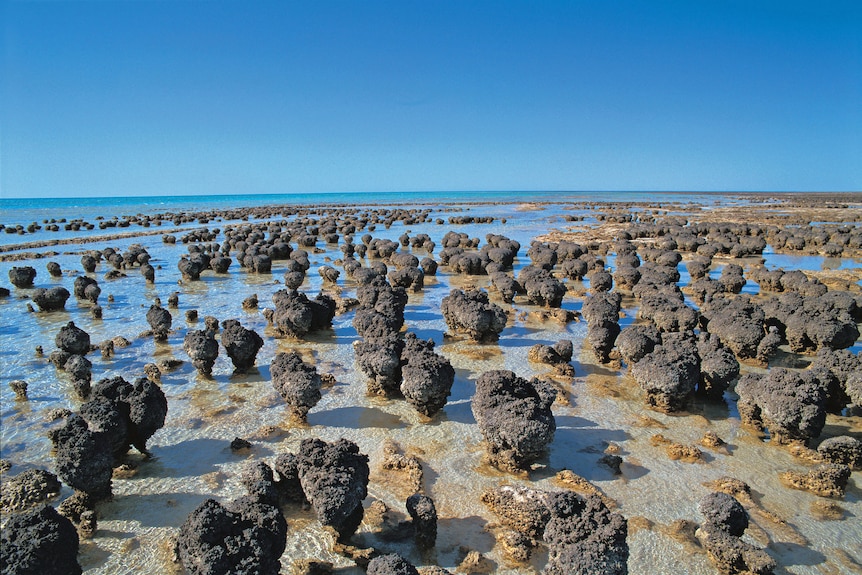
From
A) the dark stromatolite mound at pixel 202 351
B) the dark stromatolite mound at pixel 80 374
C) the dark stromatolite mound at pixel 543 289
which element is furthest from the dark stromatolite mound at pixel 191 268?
the dark stromatolite mound at pixel 543 289

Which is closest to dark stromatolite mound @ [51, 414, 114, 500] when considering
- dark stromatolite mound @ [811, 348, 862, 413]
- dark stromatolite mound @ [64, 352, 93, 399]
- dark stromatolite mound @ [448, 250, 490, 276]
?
dark stromatolite mound @ [64, 352, 93, 399]

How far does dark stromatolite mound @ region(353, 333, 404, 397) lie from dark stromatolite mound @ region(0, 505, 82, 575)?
5.41 m

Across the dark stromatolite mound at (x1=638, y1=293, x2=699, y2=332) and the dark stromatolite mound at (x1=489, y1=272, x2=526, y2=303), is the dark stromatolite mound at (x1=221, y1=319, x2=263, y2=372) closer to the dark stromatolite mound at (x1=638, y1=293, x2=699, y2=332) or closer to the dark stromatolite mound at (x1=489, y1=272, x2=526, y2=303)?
the dark stromatolite mound at (x1=489, y1=272, x2=526, y2=303)

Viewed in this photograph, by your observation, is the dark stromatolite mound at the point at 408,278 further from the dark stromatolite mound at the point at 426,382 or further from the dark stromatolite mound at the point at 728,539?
the dark stromatolite mound at the point at 728,539

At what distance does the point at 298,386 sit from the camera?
8844 millimetres

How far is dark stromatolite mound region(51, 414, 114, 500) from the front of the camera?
252 inches

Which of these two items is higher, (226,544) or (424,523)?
(226,544)

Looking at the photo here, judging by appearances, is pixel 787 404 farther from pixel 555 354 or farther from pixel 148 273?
pixel 148 273

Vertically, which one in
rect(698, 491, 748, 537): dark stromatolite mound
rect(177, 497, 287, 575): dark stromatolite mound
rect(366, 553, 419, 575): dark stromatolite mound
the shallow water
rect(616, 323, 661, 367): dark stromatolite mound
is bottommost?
the shallow water

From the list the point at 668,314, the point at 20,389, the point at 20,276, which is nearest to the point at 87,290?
the point at 20,276

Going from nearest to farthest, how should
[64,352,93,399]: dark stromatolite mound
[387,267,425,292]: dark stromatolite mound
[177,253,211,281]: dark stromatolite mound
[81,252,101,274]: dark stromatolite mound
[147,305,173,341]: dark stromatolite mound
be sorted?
[64,352,93,399]: dark stromatolite mound → [147,305,173,341]: dark stromatolite mound → [387,267,425,292]: dark stromatolite mound → [177,253,211,281]: dark stromatolite mound → [81,252,101,274]: dark stromatolite mound

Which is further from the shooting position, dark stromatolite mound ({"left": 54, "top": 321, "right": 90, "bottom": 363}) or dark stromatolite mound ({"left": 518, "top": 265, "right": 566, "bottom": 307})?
dark stromatolite mound ({"left": 518, "top": 265, "right": 566, "bottom": 307})

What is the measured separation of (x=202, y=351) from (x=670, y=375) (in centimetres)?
922

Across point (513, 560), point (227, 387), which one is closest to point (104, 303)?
point (227, 387)
